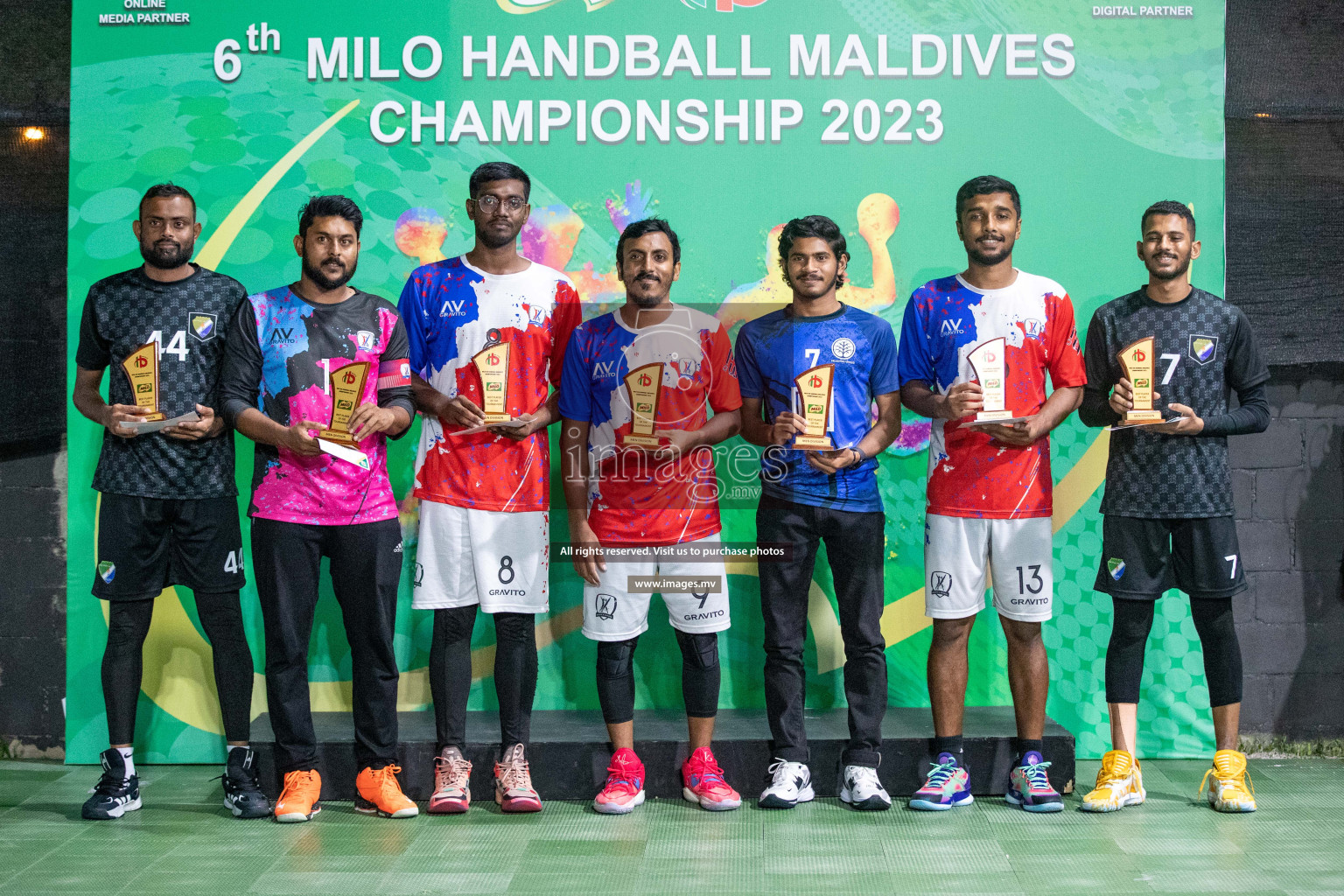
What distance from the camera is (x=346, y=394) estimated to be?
3.48m

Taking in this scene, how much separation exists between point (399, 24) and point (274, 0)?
1.53 feet

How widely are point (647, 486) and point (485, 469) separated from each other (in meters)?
0.50

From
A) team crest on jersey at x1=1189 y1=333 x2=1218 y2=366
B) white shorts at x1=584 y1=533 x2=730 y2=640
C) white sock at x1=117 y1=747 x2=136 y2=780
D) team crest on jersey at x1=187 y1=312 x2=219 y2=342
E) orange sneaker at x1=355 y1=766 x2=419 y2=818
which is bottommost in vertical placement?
orange sneaker at x1=355 y1=766 x2=419 y2=818

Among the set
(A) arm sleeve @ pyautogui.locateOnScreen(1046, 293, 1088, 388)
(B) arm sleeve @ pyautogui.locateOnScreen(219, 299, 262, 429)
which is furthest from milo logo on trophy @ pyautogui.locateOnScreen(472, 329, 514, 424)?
(A) arm sleeve @ pyautogui.locateOnScreen(1046, 293, 1088, 388)

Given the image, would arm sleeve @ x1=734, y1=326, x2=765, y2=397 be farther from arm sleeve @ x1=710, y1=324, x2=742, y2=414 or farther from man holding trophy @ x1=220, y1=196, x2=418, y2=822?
man holding trophy @ x1=220, y1=196, x2=418, y2=822

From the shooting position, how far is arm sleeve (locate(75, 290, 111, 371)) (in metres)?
3.72

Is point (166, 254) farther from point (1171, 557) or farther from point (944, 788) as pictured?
point (1171, 557)

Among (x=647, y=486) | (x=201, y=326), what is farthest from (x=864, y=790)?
(x=201, y=326)

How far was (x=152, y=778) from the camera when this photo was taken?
13.3 ft

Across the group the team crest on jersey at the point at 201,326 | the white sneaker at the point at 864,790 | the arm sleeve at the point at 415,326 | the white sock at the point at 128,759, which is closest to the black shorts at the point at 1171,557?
the white sneaker at the point at 864,790

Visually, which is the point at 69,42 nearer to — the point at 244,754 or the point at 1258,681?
the point at 244,754

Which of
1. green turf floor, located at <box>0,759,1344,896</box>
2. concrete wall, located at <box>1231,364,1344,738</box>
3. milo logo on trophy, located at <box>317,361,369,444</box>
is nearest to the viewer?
green turf floor, located at <box>0,759,1344,896</box>

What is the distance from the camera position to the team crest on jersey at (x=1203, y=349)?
12.0 feet

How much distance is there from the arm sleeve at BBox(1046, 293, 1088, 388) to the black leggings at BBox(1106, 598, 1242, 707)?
2.33 ft
